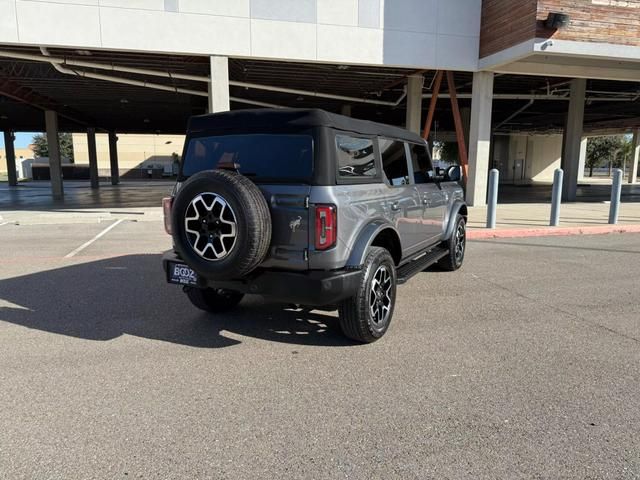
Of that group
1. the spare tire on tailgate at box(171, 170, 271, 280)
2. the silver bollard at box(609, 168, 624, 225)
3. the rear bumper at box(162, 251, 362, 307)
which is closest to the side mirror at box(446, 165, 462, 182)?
the rear bumper at box(162, 251, 362, 307)

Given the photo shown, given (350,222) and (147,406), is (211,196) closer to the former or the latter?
(350,222)

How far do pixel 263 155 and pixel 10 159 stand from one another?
38.2 m

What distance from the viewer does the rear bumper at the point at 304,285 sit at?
3768 mm

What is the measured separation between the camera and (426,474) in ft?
8.23

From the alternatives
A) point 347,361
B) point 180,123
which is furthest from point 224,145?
point 180,123

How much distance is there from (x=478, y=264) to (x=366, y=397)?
4860 mm

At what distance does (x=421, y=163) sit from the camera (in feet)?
19.3

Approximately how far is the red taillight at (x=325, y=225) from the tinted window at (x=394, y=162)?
1.25 metres

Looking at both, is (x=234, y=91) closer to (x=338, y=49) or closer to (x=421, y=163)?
(x=338, y=49)

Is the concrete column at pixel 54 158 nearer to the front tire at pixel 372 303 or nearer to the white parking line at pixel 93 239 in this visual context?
the white parking line at pixel 93 239

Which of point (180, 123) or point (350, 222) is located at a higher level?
point (180, 123)

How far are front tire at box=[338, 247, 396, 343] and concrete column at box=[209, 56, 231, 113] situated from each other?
10424mm

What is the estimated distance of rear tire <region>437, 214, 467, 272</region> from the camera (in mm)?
6805

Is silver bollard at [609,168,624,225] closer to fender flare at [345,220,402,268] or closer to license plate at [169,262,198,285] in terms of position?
fender flare at [345,220,402,268]
